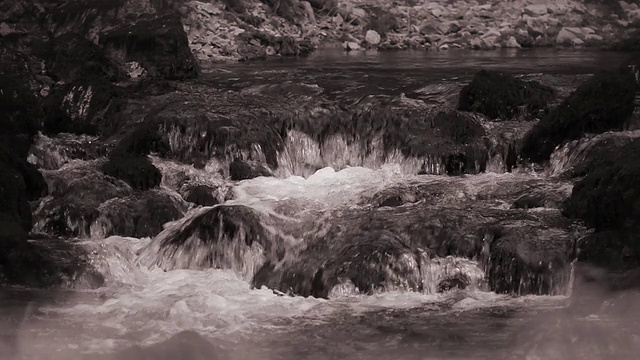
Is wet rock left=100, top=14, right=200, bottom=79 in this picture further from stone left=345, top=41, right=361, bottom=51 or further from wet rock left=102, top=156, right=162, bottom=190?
stone left=345, top=41, right=361, bottom=51

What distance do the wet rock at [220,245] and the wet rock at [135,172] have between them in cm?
170

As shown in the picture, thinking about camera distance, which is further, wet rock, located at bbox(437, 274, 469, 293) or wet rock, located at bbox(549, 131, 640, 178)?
wet rock, located at bbox(549, 131, 640, 178)

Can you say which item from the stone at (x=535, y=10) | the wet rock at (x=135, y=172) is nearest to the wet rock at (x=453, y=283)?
the wet rock at (x=135, y=172)

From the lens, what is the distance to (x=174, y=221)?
1053 cm

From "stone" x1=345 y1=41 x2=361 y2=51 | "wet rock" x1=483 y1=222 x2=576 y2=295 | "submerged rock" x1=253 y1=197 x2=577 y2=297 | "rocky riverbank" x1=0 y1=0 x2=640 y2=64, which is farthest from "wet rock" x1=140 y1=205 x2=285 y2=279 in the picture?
"stone" x1=345 y1=41 x2=361 y2=51

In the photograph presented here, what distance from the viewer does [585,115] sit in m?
12.4

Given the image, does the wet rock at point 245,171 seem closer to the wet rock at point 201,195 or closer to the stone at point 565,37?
the wet rock at point 201,195

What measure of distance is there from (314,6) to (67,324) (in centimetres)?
1999

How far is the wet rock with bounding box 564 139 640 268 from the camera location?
873cm

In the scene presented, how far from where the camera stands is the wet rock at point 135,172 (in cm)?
1146

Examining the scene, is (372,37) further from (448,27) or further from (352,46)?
(448,27)

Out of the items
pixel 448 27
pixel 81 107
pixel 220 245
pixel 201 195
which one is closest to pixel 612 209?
pixel 220 245

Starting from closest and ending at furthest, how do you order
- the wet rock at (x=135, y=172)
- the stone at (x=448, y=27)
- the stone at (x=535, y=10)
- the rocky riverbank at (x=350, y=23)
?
the wet rock at (x=135, y=172)
the rocky riverbank at (x=350, y=23)
the stone at (x=448, y=27)
the stone at (x=535, y=10)

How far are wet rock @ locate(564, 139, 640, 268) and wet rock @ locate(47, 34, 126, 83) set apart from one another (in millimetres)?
8589
